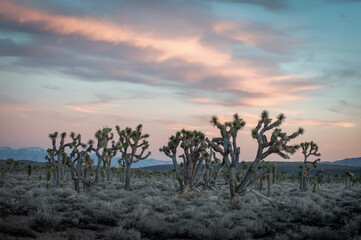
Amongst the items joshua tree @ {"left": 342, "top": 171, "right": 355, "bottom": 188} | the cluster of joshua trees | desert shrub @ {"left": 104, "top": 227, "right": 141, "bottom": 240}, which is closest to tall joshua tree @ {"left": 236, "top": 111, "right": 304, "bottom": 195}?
the cluster of joshua trees

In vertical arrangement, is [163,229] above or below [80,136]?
below

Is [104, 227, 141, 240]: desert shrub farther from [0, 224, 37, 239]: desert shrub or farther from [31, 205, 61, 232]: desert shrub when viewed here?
[0, 224, 37, 239]: desert shrub

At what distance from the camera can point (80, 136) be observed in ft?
105

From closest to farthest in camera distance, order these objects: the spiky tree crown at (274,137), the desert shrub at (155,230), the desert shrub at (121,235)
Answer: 1. the desert shrub at (121,235)
2. the desert shrub at (155,230)
3. the spiky tree crown at (274,137)

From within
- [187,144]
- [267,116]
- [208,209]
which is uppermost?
[267,116]

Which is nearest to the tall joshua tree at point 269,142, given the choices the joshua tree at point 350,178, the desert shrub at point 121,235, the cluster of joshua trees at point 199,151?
the cluster of joshua trees at point 199,151

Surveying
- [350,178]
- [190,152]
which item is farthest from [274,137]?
[350,178]

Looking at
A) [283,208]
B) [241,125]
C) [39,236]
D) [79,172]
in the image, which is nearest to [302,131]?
[241,125]

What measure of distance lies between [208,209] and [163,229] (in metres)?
6.74

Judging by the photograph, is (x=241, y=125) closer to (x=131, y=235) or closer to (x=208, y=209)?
(x=208, y=209)

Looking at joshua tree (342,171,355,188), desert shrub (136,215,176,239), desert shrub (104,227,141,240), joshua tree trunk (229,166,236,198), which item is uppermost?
joshua tree trunk (229,166,236,198)

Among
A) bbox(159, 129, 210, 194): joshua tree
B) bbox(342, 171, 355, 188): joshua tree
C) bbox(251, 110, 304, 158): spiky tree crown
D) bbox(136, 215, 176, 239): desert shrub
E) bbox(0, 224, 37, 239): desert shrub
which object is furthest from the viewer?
bbox(342, 171, 355, 188): joshua tree

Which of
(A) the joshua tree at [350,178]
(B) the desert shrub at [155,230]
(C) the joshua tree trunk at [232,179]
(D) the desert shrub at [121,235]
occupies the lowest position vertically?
(A) the joshua tree at [350,178]

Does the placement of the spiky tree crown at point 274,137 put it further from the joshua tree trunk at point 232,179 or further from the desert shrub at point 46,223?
the desert shrub at point 46,223
